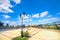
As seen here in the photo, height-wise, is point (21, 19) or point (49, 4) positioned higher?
point (49, 4)

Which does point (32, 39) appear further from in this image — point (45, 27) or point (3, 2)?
point (3, 2)

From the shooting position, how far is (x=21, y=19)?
2.62 meters

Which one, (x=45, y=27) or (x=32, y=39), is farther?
(x=45, y=27)

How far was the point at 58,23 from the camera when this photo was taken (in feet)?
8.64

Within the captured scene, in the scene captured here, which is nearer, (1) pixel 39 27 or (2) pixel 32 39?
(2) pixel 32 39

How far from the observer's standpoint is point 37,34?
2.63 meters

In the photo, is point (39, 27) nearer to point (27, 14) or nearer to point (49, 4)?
point (27, 14)

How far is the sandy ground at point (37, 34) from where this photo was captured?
8.25ft

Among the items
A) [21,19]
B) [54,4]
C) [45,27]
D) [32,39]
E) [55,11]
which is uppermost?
[54,4]

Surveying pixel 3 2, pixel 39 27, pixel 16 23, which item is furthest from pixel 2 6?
pixel 39 27

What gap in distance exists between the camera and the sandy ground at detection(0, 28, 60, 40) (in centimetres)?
252

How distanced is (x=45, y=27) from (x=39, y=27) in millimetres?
163

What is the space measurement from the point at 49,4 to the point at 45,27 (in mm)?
627

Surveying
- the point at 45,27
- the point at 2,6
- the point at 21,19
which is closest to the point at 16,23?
the point at 21,19
